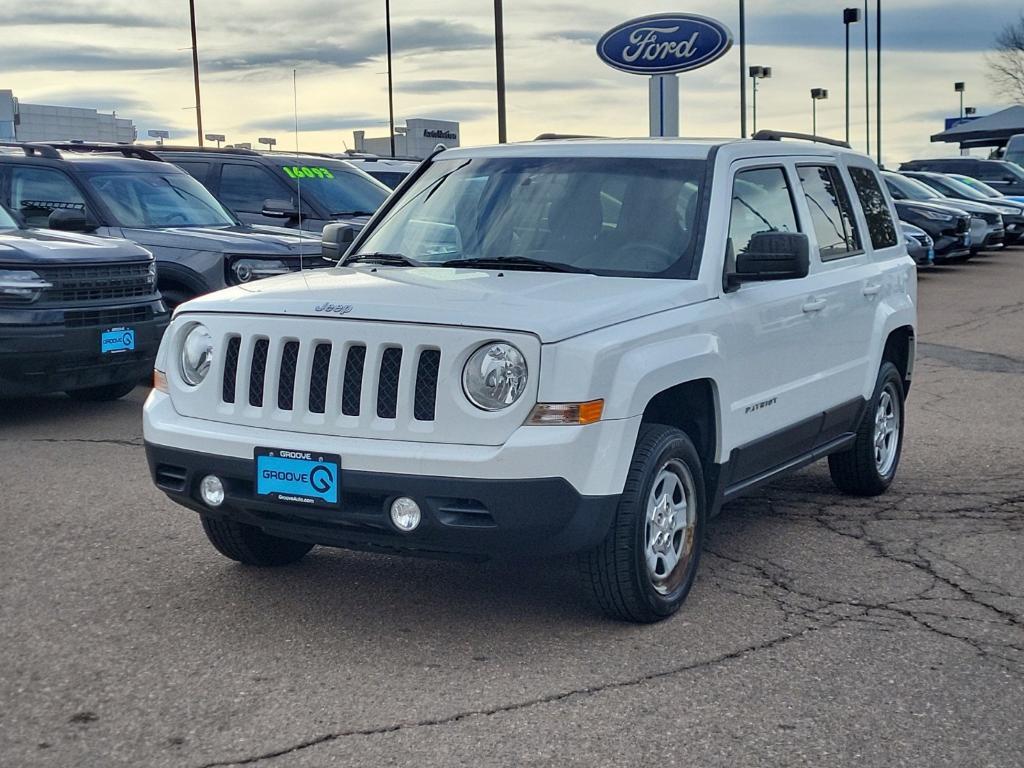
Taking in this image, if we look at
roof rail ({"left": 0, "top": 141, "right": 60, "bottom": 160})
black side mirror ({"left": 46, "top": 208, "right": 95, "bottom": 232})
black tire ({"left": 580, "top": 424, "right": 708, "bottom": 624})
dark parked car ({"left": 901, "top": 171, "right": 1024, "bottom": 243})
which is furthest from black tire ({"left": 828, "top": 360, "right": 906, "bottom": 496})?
dark parked car ({"left": 901, "top": 171, "right": 1024, "bottom": 243})

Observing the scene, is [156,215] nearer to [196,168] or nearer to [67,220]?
[67,220]

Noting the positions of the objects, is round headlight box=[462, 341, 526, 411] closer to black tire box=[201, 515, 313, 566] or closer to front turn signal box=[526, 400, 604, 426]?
front turn signal box=[526, 400, 604, 426]

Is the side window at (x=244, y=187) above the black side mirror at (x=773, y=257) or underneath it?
above

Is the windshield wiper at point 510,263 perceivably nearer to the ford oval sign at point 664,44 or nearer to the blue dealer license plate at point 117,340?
the blue dealer license plate at point 117,340

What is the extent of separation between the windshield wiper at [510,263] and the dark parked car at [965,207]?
67.3 ft

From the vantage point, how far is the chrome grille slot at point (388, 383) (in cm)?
468

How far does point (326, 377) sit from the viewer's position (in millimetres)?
4824

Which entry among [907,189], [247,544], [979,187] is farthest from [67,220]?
[979,187]

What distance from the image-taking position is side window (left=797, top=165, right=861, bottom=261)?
6.57 m

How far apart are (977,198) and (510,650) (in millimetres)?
26591

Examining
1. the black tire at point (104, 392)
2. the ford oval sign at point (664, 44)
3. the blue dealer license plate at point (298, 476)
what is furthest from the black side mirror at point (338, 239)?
the ford oval sign at point (664, 44)

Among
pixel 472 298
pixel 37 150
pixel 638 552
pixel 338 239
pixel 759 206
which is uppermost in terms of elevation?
pixel 37 150

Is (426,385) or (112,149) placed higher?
(112,149)

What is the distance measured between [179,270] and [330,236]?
15.4 ft
